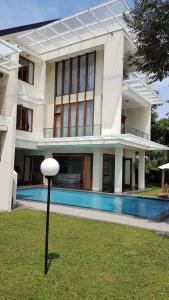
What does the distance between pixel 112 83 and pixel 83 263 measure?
18.3 meters

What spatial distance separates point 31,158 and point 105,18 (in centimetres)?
1430

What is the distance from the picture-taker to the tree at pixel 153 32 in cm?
1080

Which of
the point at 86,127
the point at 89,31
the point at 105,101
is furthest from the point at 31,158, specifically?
the point at 89,31

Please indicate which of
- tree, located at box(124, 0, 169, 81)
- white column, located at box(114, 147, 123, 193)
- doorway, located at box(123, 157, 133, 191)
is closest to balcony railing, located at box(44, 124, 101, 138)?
white column, located at box(114, 147, 123, 193)

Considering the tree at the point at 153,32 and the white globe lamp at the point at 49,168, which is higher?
the tree at the point at 153,32

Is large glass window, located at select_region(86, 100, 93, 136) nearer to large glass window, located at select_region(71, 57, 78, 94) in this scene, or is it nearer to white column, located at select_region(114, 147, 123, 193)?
large glass window, located at select_region(71, 57, 78, 94)

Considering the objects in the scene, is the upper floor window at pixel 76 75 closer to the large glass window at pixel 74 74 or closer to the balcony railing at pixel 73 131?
the large glass window at pixel 74 74

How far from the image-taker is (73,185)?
25.2 metres

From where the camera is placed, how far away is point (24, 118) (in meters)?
25.4

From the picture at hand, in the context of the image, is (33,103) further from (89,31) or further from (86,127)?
(89,31)

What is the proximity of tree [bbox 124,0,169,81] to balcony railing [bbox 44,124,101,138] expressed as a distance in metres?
11.9

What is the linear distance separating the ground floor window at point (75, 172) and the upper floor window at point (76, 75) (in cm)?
579

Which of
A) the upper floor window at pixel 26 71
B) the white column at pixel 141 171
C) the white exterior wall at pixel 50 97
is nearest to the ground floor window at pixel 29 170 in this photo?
the white exterior wall at pixel 50 97

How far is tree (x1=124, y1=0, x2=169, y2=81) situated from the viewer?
1080 cm
